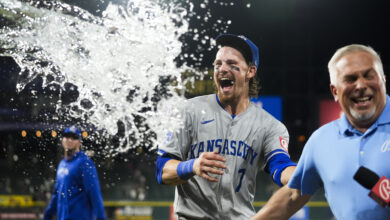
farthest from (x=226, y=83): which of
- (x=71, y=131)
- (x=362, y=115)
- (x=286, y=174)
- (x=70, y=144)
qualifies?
(x=70, y=144)

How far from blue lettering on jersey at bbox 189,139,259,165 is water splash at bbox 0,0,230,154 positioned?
3.02 feet

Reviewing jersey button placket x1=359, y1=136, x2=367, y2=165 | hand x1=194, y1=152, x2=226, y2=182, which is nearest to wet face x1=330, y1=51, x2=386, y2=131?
jersey button placket x1=359, y1=136, x2=367, y2=165

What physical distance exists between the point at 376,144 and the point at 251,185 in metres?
1.41

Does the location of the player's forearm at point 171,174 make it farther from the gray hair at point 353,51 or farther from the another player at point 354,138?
the gray hair at point 353,51

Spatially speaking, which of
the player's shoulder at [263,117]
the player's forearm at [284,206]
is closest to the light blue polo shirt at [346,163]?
the player's forearm at [284,206]

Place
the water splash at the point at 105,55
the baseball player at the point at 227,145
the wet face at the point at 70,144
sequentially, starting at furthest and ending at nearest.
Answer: the wet face at the point at 70,144, the water splash at the point at 105,55, the baseball player at the point at 227,145

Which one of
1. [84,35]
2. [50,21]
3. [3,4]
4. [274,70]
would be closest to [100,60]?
[84,35]

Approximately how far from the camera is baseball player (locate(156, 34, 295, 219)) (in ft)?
11.3

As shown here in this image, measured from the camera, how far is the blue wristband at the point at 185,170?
3.12 m

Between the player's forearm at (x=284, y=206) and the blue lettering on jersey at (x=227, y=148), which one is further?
the blue lettering on jersey at (x=227, y=148)

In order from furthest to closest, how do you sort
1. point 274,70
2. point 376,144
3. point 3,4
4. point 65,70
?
point 274,70
point 65,70
point 3,4
point 376,144

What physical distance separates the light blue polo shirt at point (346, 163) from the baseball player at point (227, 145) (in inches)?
23.5

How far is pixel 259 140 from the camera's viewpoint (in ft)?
11.9

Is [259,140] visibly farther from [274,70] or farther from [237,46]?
[274,70]
